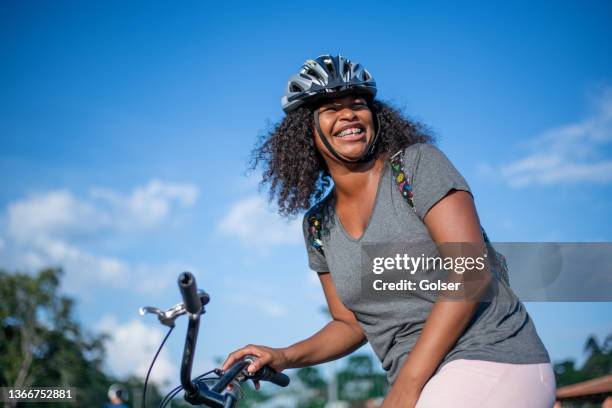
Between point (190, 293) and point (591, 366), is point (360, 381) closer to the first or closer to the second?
point (591, 366)

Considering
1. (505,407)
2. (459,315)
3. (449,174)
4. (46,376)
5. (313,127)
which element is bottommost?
(505,407)

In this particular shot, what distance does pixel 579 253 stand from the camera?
166 inches

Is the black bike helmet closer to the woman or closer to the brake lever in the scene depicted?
the woman

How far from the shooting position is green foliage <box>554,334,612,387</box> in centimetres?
567

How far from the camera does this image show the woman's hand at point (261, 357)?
307cm

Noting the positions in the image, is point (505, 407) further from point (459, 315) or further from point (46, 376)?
point (46, 376)

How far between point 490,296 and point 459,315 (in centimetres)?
23

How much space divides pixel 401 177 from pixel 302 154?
2.63ft

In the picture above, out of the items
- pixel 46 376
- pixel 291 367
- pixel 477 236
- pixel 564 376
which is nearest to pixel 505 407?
pixel 477 236

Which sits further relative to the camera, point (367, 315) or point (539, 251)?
point (539, 251)

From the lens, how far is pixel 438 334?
100 inches

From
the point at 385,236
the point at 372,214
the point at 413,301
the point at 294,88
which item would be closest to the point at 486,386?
the point at 413,301

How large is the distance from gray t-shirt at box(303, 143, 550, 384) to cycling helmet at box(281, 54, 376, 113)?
18.6 inches

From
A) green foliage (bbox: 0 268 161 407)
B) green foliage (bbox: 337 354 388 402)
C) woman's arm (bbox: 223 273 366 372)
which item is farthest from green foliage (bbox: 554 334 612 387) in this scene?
green foliage (bbox: 0 268 161 407)
